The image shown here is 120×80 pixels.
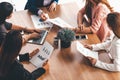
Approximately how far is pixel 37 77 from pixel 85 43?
0.61 m

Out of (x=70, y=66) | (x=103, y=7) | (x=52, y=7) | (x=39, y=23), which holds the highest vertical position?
(x=103, y=7)

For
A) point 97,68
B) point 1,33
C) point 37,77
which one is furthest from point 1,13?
point 97,68

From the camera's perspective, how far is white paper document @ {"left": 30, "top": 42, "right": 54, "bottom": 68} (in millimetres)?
2180

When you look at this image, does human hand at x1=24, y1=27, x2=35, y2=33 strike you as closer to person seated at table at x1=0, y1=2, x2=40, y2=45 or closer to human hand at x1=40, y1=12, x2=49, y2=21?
person seated at table at x1=0, y1=2, x2=40, y2=45

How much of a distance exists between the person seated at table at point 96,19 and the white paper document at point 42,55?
1.78 ft

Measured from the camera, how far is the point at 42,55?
2244mm

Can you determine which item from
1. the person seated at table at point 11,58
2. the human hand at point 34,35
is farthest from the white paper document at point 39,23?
the person seated at table at point 11,58

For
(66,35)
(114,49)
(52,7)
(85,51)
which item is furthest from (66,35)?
(52,7)

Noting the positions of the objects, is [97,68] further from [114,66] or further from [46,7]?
[46,7]

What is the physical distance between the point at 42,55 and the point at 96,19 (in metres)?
0.76

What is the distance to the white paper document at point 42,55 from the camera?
2.18 metres

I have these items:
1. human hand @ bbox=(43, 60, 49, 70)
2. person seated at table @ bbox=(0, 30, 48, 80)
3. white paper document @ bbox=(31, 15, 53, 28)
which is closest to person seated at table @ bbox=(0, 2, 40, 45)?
white paper document @ bbox=(31, 15, 53, 28)

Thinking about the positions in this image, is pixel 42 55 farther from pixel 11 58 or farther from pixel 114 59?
pixel 114 59

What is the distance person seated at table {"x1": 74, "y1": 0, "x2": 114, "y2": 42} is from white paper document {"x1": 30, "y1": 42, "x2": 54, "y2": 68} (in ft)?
1.78
